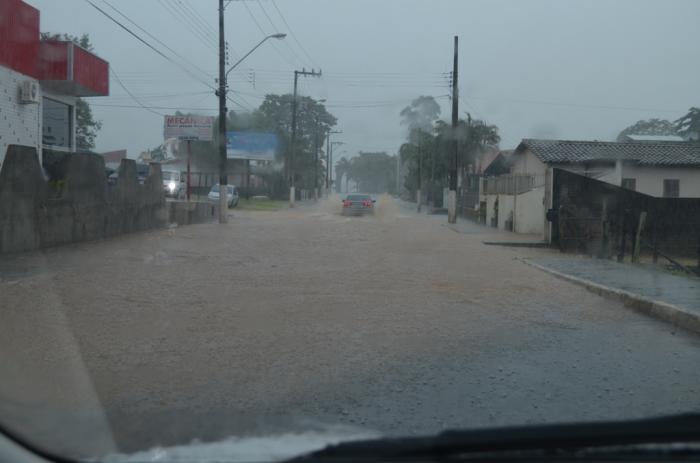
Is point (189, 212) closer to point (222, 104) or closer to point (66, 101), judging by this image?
point (222, 104)

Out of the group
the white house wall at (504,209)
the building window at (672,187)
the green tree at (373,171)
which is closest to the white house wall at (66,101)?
the white house wall at (504,209)

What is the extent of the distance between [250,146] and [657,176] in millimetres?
37515

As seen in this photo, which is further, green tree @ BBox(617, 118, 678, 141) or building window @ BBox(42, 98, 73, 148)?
green tree @ BBox(617, 118, 678, 141)

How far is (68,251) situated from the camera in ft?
46.8

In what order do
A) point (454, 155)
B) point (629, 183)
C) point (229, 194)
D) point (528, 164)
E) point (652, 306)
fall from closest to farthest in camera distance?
1. point (652, 306)
2. point (629, 183)
3. point (454, 155)
4. point (528, 164)
5. point (229, 194)

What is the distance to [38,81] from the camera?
19.3 m

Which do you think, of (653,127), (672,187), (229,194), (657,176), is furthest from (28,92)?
(653,127)

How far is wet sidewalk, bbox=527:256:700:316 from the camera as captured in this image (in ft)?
32.6

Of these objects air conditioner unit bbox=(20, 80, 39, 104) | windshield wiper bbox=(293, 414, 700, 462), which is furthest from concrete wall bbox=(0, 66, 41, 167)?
windshield wiper bbox=(293, 414, 700, 462)

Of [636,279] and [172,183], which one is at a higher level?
[172,183]

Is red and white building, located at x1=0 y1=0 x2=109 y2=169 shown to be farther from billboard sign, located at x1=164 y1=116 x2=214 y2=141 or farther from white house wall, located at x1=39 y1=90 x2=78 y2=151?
billboard sign, located at x1=164 y1=116 x2=214 y2=141

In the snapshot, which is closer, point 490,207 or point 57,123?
point 57,123

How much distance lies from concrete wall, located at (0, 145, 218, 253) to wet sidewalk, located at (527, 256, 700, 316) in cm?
999

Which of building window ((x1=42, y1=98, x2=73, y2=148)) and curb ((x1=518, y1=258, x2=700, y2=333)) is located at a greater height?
building window ((x1=42, y1=98, x2=73, y2=148))
